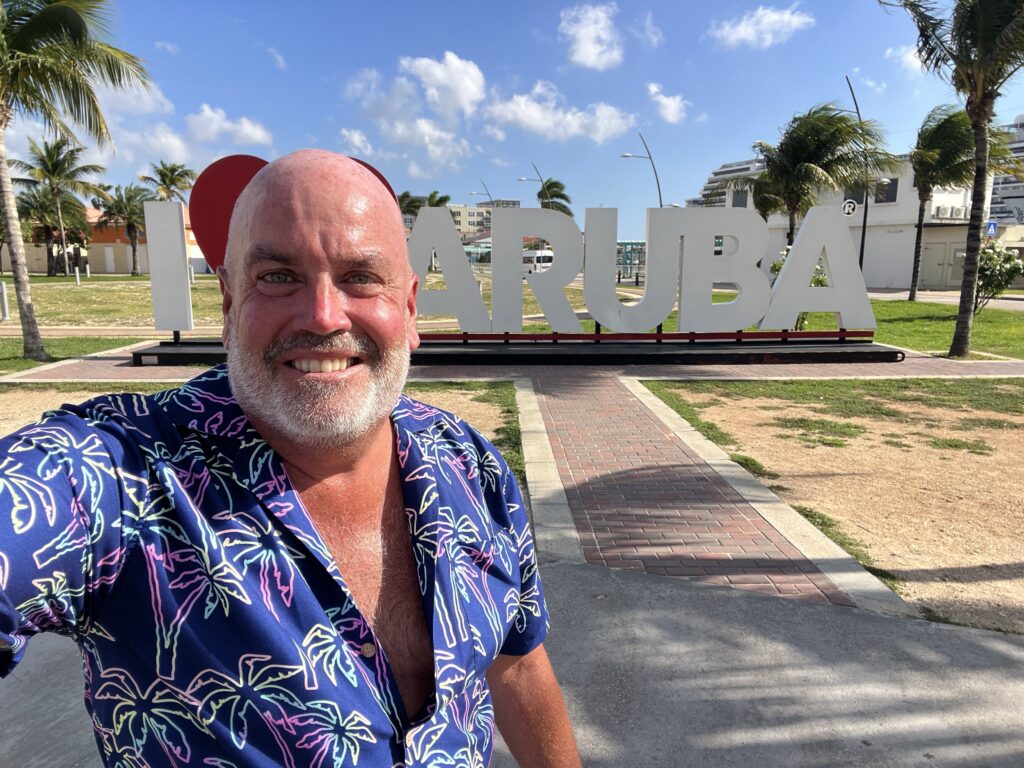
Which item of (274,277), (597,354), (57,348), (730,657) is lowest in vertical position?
(730,657)

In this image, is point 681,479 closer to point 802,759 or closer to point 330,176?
point 802,759

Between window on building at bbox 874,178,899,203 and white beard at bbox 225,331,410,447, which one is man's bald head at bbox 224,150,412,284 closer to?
white beard at bbox 225,331,410,447

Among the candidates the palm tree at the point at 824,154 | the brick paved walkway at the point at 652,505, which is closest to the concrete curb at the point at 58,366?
the brick paved walkway at the point at 652,505

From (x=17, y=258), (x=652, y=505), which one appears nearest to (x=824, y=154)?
(x=652, y=505)

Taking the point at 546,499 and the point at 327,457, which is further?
the point at 546,499

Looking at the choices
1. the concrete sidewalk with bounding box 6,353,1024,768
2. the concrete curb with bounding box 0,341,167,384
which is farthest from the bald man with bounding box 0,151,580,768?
the concrete curb with bounding box 0,341,167,384

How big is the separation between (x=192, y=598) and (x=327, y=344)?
483 mm

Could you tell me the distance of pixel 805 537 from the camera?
4.52 metres

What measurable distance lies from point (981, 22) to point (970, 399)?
6.78 m

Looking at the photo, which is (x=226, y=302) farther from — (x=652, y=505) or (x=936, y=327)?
(x=936, y=327)

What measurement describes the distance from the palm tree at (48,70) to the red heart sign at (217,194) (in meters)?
11.5

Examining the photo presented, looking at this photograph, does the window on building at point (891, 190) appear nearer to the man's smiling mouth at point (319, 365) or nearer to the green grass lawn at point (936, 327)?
the green grass lawn at point (936, 327)

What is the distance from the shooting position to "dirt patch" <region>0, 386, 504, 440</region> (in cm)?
761

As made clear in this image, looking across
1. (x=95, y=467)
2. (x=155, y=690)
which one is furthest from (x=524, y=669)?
(x=95, y=467)
